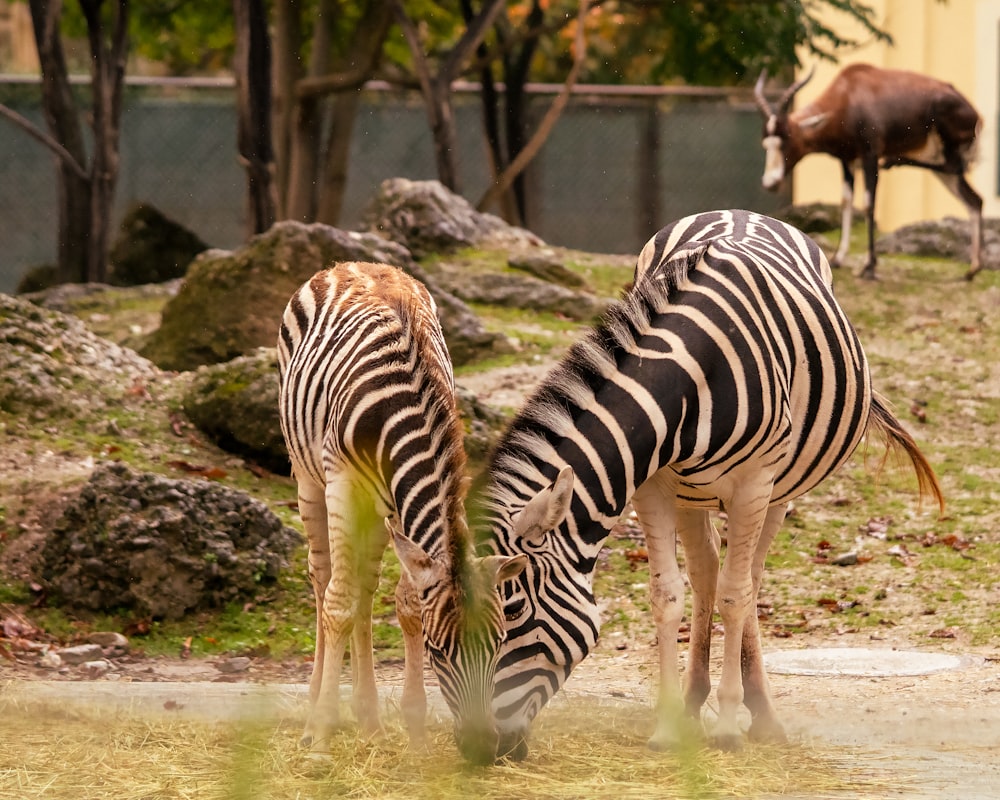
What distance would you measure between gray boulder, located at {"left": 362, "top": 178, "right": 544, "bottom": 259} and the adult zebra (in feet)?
24.9

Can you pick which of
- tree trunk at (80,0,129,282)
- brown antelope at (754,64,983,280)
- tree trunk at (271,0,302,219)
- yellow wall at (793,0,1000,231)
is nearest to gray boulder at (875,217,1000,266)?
brown antelope at (754,64,983,280)

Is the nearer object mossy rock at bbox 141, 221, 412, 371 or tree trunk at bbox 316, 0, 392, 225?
mossy rock at bbox 141, 221, 412, 371

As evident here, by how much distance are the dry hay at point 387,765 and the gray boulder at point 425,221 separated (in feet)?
26.6

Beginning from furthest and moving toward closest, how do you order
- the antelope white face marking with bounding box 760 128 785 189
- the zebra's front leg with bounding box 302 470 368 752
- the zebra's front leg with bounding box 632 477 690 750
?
the antelope white face marking with bounding box 760 128 785 189 < the zebra's front leg with bounding box 632 477 690 750 < the zebra's front leg with bounding box 302 470 368 752

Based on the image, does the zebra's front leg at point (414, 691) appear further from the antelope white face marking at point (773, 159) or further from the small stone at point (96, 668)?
the antelope white face marking at point (773, 159)

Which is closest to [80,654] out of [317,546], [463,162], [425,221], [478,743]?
[317,546]

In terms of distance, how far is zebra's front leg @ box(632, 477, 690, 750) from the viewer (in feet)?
15.7

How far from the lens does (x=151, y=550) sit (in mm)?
6980

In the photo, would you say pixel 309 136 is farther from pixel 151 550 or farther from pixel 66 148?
pixel 151 550

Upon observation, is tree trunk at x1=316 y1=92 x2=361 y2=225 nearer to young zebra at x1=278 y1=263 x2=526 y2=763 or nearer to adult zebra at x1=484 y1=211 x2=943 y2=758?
young zebra at x1=278 y1=263 x2=526 y2=763

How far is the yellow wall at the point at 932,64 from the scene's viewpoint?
61.1 ft

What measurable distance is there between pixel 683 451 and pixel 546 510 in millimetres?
634

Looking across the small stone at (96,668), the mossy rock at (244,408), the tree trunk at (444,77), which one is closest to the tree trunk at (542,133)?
the tree trunk at (444,77)

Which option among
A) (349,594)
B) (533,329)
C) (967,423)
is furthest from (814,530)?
(349,594)
